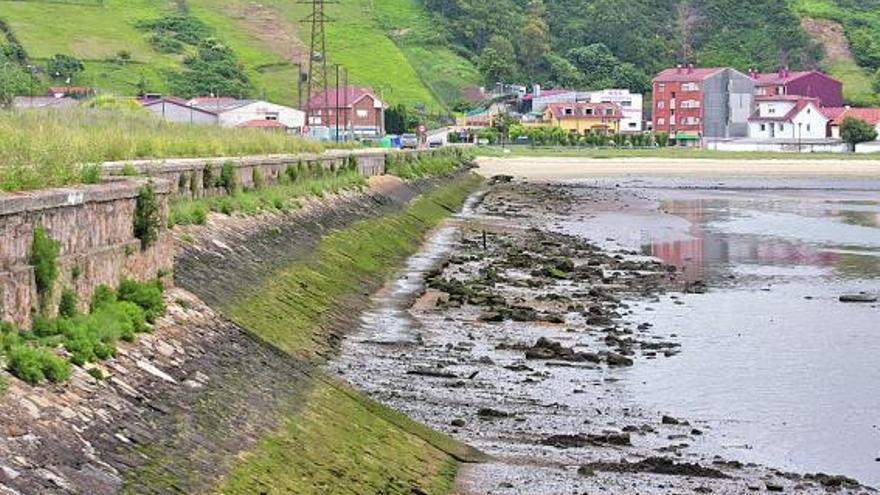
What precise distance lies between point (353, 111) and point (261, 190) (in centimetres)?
10173

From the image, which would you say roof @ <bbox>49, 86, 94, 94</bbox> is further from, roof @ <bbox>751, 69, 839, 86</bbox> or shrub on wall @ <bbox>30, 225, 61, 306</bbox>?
shrub on wall @ <bbox>30, 225, 61, 306</bbox>

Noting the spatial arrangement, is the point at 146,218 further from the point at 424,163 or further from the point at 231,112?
the point at 231,112

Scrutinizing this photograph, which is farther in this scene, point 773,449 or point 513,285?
point 513,285

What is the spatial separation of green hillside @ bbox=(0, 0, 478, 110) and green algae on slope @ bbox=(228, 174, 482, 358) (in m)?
91.9

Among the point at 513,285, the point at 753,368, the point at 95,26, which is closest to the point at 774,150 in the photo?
the point at 95,26

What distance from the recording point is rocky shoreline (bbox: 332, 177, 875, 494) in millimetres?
18703

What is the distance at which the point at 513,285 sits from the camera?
129 feet

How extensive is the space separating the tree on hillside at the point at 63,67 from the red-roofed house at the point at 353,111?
20.1 m

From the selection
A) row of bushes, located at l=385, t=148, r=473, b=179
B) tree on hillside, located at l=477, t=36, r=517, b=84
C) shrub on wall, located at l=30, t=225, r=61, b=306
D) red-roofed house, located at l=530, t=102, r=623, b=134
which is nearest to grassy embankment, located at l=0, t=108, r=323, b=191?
shrub on wall, located at l=30, t=225, r=61, b=306

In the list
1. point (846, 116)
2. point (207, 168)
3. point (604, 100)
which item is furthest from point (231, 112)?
point (207, 168)

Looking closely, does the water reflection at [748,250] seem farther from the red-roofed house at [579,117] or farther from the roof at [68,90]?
the red-roofed house at [579,117]

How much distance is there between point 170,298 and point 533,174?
105966mm

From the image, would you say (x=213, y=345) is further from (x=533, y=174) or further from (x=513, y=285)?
(x=533, y=174)

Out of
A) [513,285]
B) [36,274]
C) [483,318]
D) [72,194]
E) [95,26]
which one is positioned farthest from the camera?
[95,26]
